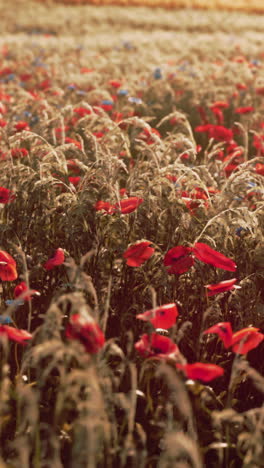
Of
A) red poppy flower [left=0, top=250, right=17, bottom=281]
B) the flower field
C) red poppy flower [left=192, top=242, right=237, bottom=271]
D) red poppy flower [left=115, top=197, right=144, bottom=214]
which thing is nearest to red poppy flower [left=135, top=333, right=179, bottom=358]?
the flower field

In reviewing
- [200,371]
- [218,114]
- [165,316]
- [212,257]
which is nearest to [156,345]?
[165,316]

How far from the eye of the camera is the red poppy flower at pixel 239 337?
1.62m

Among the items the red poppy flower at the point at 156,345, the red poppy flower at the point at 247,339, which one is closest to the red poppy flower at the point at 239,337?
the red poppy flower at the point at 247,339

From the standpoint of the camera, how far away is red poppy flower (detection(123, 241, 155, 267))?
1.97 meters

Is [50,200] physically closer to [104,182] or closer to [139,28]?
[104,182]

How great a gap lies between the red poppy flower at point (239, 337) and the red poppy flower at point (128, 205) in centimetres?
63

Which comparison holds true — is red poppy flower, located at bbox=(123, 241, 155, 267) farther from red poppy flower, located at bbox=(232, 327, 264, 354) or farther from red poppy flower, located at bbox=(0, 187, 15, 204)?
red poppy flower, located at bbox=(0, 187, 15, 204)

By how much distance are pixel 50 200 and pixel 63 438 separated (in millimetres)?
912

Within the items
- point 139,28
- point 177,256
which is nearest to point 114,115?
point 177,256

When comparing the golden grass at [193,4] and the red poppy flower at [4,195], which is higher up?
the red poppy flower at [4,195]

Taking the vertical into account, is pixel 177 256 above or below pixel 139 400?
above

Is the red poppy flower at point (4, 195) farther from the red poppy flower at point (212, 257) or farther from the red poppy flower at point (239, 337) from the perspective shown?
the red poppy flower at point (239, 337)

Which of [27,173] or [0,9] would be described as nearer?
[27,173]

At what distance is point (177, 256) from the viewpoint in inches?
79.0
